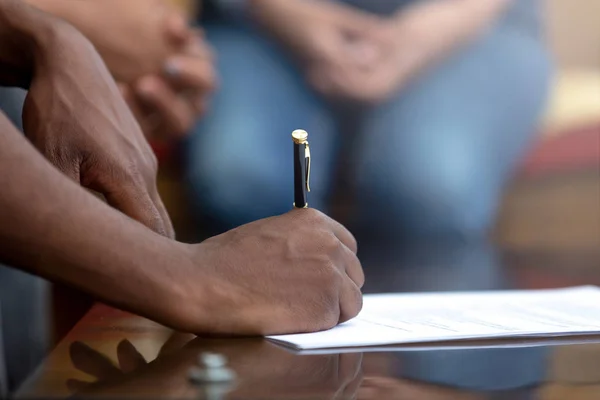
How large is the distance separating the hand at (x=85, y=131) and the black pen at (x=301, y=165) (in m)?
0.16

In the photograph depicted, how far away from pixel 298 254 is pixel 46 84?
294 millimetres

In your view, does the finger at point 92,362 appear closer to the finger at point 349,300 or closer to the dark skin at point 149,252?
the dark skin at point 149,252

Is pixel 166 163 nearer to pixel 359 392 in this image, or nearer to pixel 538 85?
pixel 538 85

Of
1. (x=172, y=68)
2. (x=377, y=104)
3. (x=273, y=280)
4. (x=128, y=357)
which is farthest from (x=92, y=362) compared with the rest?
(x=377, y=104)

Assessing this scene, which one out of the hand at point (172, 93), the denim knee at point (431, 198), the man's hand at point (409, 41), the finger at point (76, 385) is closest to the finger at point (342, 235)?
the finger at point (76, 385)

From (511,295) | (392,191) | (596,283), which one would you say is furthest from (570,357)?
(392,191)

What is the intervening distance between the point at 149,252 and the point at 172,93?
1357 millimetres

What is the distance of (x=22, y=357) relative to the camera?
2.77 feet

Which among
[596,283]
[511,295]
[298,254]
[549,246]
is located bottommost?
[549,246]

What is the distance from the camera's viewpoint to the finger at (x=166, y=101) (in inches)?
71.8

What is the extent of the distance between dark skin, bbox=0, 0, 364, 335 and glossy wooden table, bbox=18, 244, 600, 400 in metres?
0.03

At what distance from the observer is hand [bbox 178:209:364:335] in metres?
0.62

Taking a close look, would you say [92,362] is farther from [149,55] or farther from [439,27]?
[439,27]

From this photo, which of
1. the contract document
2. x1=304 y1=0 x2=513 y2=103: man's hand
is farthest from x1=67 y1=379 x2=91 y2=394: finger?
x1=304 y1=0 x2=513 y2=103: man's hand
